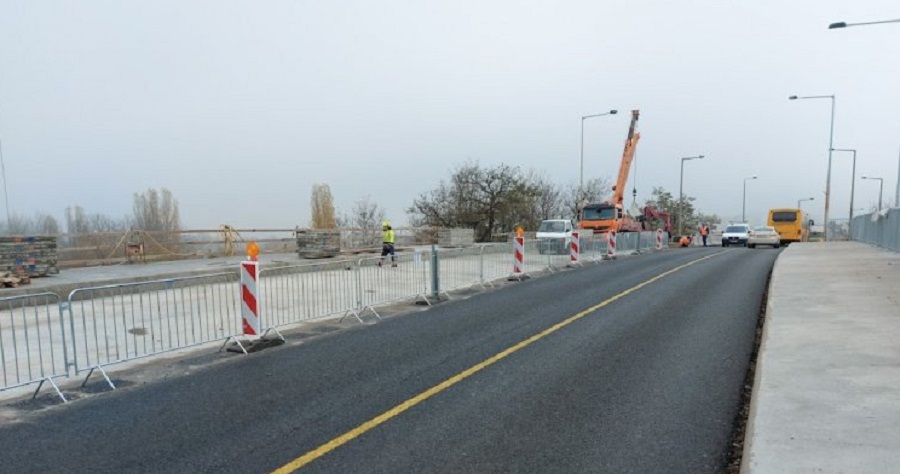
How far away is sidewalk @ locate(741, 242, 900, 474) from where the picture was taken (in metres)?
3.92

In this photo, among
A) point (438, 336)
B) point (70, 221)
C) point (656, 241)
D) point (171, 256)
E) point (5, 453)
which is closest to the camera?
point (5, 453)

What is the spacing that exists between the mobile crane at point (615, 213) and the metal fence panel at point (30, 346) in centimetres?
2766

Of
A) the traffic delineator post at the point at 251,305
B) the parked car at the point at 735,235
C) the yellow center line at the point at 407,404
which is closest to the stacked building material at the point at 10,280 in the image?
the traffic delineator post at the point at 251,305

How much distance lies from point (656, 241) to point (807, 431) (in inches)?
1289

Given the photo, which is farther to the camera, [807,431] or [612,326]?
[612,326]

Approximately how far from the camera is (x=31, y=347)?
30.8ft

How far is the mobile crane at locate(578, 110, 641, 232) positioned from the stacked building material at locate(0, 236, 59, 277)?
86.8ft

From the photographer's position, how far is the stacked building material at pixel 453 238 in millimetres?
33875

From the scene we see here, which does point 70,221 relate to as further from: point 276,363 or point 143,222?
point 276,363

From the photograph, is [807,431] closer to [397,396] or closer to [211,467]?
[397,396]

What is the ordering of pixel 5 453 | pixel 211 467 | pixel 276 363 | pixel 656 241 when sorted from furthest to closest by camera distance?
1. pixel 656 241
2. pixel 276 363
3. pixel 5 453
4. pixel 211 467

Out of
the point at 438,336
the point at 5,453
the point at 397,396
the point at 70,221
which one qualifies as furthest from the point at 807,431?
the point at 70,221

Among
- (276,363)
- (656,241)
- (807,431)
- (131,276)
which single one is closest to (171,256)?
(131,276)

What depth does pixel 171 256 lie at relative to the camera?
2427 cm
